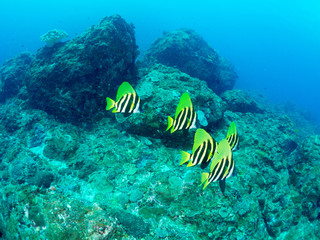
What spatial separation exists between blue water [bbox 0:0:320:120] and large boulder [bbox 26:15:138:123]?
42.6m

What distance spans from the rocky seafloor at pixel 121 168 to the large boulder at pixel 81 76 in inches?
1.3

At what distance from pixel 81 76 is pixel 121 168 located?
3292 millimetres

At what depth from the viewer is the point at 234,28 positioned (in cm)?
11350

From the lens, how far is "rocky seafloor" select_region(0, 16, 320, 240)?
8.19ft

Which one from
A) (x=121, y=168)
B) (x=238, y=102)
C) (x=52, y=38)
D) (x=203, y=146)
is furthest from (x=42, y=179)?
(x=238, y=102)

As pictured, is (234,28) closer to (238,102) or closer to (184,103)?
(238,102)

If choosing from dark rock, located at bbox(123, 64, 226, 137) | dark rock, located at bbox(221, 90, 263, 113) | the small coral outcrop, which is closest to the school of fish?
dark rock, located at bbox(123, 64, 226, 137)

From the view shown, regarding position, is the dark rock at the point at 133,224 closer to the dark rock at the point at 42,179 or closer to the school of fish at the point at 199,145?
the school of fish at the point at 199,145

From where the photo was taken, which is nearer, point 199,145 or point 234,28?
point 199,145

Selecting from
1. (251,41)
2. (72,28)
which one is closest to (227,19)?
(251,41)

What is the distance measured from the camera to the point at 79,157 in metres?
4.67

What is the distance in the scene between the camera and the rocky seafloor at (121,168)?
8.19ft

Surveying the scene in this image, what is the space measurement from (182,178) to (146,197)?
81 cm

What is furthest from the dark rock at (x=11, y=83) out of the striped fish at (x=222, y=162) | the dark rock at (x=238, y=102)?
the dark rock at (x=238, y=102)
